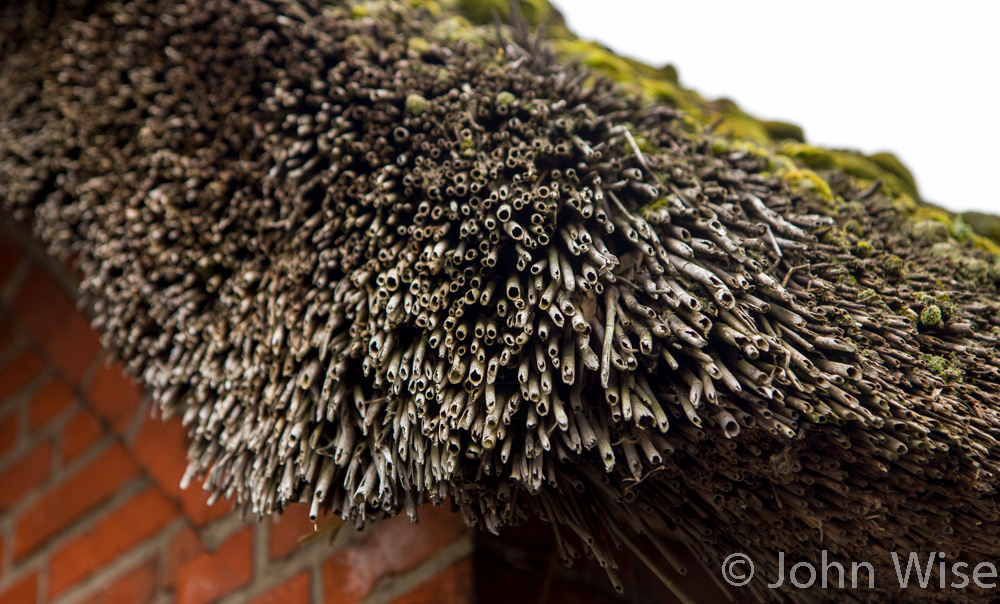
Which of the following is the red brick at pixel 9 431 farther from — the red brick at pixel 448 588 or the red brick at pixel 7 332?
the red brick at pixel 448 588

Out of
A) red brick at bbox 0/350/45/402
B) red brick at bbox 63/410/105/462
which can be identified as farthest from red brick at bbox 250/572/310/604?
red brick at bbox 0/350/45/402

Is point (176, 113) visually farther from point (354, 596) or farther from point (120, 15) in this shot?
point (354, 596)

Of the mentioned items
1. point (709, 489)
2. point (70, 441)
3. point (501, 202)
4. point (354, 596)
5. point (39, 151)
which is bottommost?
point (70, 441)

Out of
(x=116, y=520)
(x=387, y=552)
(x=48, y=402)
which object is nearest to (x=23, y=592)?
(x=116, y=520)

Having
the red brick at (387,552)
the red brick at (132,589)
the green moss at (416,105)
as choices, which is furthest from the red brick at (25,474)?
the green moss at (416,105)

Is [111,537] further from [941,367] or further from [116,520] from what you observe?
[941,367]

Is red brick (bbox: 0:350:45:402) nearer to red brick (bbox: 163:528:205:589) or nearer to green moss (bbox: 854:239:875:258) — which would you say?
red brick (bbox: 163:528:205:589)

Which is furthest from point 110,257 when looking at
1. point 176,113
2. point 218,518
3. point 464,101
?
point 464,101
